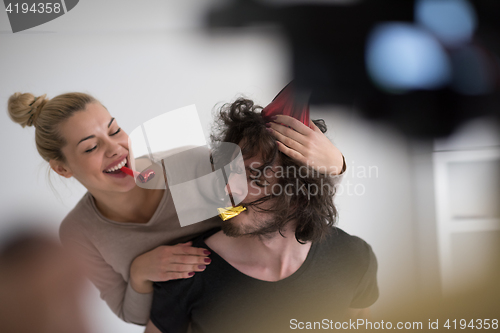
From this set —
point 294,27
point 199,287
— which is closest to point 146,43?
point 294,27

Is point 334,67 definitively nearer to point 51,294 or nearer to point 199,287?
point 199,287

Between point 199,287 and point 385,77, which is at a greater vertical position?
point 385,77

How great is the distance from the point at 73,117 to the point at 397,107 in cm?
74

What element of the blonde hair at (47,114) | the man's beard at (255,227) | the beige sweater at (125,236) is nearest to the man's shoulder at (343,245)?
the man's beard at (255,227)

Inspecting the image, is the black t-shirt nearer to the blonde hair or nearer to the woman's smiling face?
the woman's smiling face

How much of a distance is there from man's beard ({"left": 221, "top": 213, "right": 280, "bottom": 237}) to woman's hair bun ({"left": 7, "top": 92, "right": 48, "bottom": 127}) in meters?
0.46

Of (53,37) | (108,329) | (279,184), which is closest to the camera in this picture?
(279,184)

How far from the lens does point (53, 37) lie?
2.29 feet

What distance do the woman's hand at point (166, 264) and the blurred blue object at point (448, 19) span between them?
750 millimetres

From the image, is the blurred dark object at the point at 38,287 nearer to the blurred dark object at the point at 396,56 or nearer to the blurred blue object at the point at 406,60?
the blurred dark object at the point at 396,56

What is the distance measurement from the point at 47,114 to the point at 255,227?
0.48 meters

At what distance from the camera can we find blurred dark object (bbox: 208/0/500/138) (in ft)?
2.34

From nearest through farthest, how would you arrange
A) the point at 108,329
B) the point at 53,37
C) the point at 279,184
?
the point at 279,184
the point at 53,37
the point at 108,329

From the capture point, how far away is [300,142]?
0.54 metres
